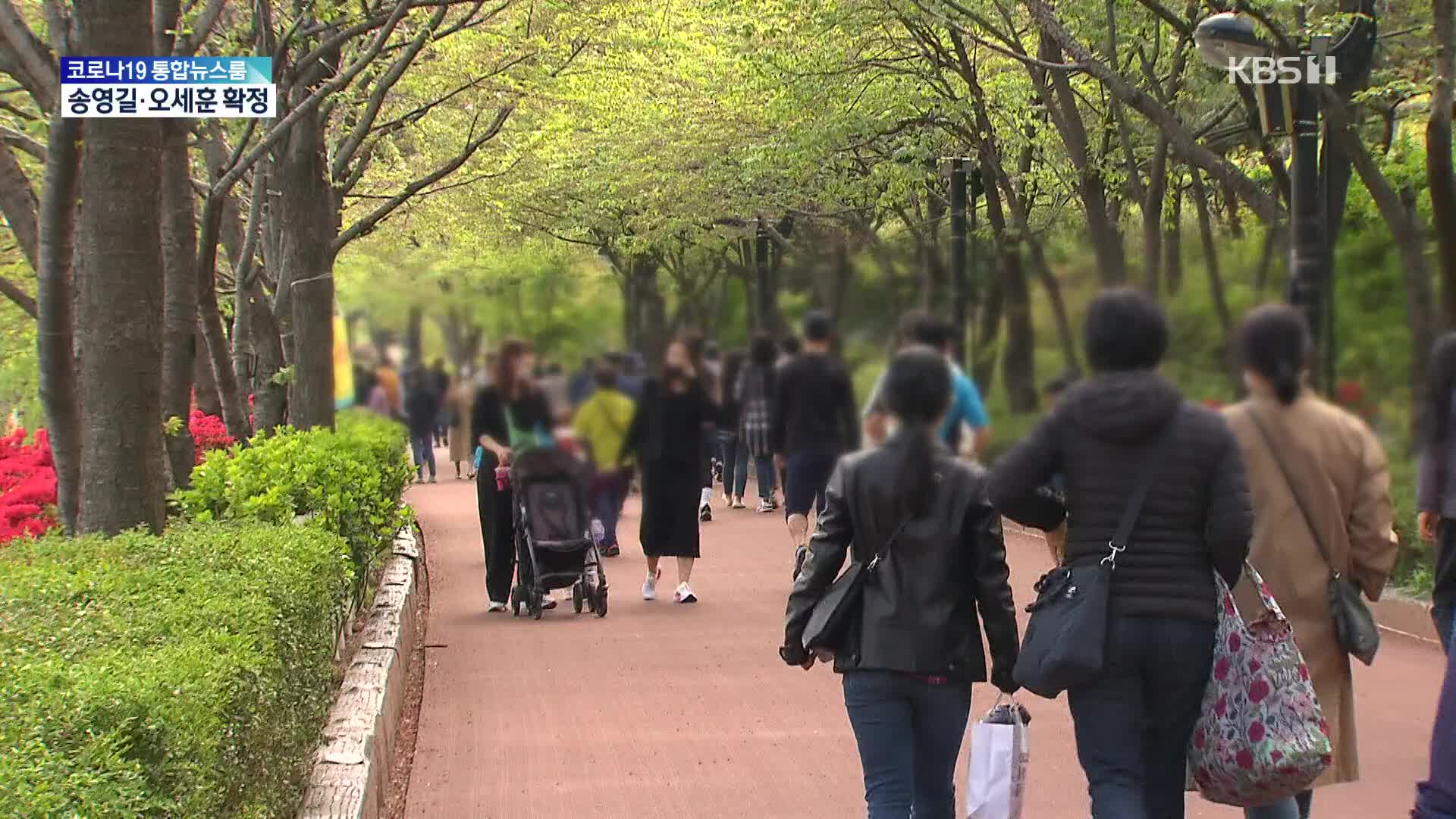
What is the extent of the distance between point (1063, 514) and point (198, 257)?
973cm

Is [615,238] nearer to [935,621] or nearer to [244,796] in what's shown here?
[935,621]

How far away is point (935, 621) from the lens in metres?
4.73

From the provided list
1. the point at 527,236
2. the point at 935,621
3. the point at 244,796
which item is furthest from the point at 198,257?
the point at 935,621

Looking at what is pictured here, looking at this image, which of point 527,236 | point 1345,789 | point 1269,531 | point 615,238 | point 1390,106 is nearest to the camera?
point 615,238

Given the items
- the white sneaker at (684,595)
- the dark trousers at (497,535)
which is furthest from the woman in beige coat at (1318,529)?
the white sneaker at (684,595)

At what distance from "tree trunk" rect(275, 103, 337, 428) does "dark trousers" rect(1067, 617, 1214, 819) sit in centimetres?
710

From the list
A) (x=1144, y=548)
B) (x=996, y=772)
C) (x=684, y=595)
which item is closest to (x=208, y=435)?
(x=684, y=595)

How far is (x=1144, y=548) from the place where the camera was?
4.53 metres

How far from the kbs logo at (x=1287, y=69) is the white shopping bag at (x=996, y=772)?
5.19 m

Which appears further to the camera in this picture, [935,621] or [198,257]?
[198,257]

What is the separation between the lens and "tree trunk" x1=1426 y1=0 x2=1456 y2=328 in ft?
33.4

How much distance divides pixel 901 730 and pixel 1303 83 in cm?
524

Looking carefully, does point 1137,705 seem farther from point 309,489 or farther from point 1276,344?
point 309,489

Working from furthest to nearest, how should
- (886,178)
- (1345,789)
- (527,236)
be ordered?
(886,178), (1345,789), (527,236)
